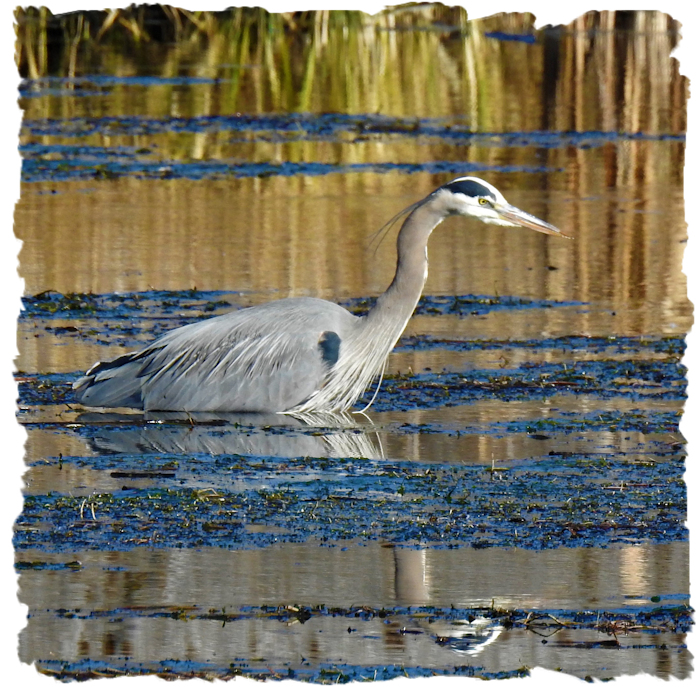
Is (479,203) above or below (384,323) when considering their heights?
above

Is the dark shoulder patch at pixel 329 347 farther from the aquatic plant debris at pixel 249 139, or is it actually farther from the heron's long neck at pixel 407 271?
the aquatic plant debris at pixel 249 139

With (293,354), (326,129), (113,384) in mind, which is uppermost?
(326,129)

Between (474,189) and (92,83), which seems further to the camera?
(92,83)

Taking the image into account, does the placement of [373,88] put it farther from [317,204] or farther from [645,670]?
[645,670]

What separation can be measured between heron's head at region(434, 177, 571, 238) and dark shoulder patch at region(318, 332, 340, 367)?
3.36 feet

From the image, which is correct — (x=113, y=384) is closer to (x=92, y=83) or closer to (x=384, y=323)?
(x=384, y=323)

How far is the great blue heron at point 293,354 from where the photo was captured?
326 inches

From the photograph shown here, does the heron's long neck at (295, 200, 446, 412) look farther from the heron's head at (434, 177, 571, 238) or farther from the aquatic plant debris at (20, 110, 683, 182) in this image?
the aquatic plant debris at (20, 110, 683, 182)

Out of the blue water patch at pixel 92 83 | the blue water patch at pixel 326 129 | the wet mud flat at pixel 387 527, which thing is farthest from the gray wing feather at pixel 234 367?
the blue water patch at pixel 92 83

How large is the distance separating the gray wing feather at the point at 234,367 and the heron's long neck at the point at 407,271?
0.73ft

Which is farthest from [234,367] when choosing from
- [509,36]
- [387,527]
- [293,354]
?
[509,36]

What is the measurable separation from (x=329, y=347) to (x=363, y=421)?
1.77 ft

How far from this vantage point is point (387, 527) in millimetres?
6121

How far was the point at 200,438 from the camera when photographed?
7.80 m
